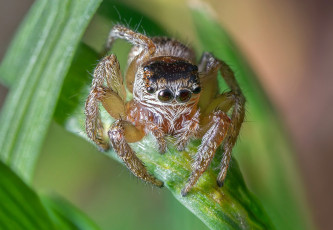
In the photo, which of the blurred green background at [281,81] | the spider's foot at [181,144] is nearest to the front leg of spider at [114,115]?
the spider's foot at [181,144]

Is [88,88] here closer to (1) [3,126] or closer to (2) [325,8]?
(1) [3,126]

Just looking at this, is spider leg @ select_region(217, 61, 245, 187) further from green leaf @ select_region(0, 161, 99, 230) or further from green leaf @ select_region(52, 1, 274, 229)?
green leaf @ select_region(0, 161, 99, 230)

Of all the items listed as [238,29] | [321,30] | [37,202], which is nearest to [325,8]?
[321,30]

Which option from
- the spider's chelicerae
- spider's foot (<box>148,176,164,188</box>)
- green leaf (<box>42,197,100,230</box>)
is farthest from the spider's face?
green leaf (<box>42,197,100,230</box>)

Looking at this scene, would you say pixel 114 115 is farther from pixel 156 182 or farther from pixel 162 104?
pixel 156 182

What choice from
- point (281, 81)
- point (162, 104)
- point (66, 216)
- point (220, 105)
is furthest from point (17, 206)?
point (281, 81)

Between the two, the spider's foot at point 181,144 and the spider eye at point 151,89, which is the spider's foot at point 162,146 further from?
the spider eye at point 151,89
